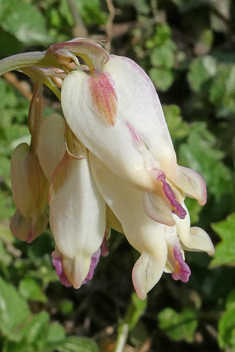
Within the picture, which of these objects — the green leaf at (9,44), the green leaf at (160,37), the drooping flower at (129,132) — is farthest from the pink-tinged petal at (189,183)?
A: the green leaf at (160,37)

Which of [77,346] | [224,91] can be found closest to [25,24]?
[224,91]

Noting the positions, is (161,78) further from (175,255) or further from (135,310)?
(175,255)

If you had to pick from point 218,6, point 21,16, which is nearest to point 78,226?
point 21,16

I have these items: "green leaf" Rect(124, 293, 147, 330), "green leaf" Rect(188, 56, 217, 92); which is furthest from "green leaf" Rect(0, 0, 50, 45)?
"green leaf" Rect(124, 293, 147, 330)

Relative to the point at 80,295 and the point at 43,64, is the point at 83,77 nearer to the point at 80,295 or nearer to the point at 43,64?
the point at 43,64

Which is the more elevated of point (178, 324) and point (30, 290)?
point (30, 290)

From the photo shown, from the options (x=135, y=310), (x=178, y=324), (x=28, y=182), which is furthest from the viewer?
(x=178, y=324)
